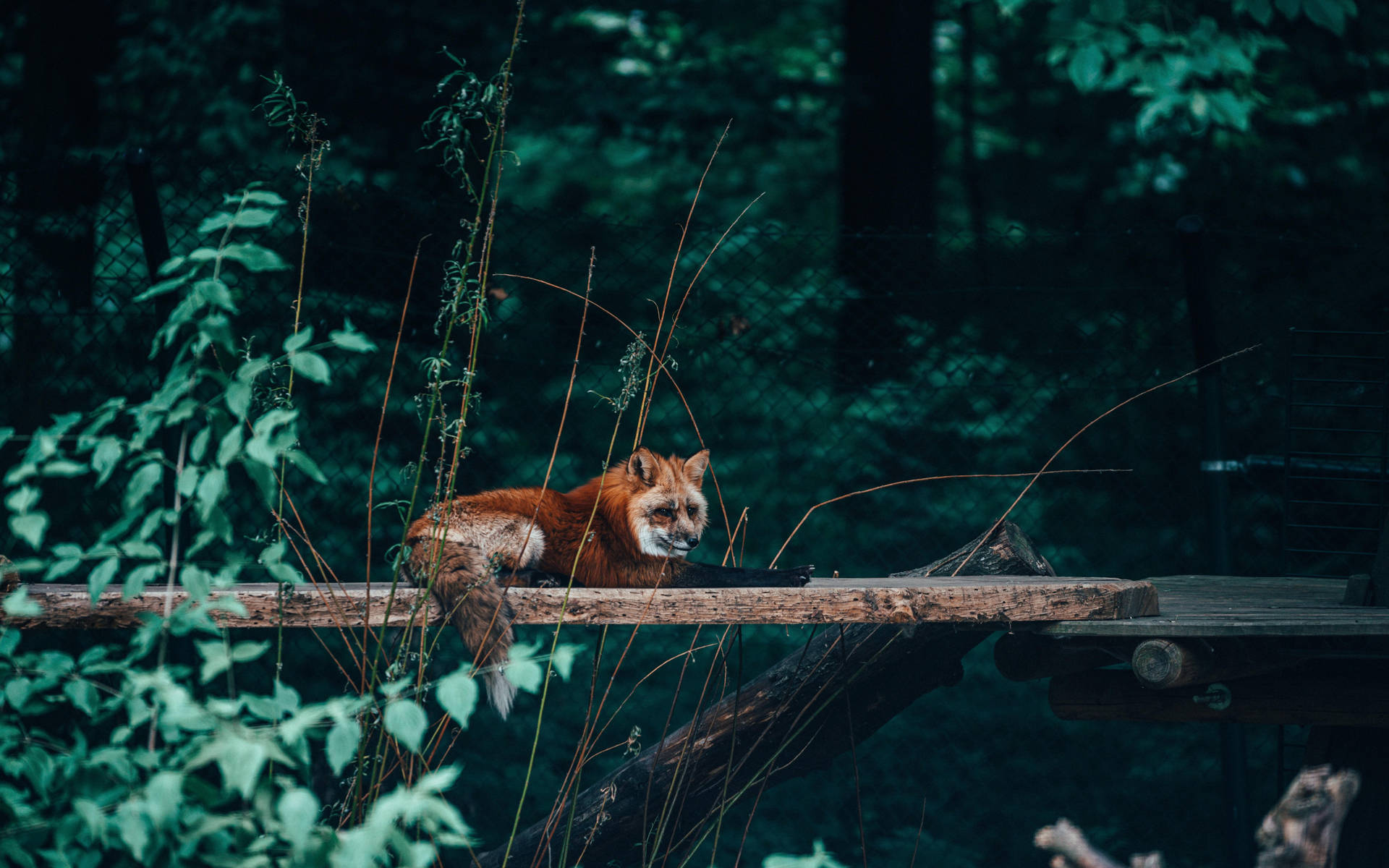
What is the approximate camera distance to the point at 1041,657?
337cm

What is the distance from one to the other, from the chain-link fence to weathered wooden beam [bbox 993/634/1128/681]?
1426 millimetres

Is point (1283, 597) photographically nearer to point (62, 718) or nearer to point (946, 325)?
point (946, 325)

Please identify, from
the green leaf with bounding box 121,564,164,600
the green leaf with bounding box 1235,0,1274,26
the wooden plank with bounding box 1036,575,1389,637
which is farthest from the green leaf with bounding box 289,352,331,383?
the green leaf with bounding box 1235,0,1274,26

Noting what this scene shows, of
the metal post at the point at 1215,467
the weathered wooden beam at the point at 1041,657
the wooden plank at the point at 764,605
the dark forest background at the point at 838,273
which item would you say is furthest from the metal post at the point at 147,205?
the metal post at the point at 1215,467

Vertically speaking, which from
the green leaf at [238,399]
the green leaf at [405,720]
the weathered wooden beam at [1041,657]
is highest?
the green leaf at [238,399]

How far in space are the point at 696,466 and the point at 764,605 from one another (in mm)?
992

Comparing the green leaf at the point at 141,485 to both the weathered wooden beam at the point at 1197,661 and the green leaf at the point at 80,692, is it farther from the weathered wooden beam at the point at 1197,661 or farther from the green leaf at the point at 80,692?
the weathered wooden beam at the point at 1197,661

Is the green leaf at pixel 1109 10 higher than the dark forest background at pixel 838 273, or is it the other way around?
the green leaf at pixel 1109 10

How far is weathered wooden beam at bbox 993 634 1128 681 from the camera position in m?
3.27

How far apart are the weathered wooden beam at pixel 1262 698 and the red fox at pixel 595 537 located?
115cm

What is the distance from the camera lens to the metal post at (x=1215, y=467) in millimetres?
3869

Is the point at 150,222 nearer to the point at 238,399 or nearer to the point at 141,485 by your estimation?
the point at 141,485

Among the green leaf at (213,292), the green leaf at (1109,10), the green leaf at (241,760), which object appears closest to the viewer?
the green leaf at (241,760)

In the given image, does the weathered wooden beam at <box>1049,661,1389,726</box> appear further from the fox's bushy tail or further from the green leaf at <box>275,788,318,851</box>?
the green leaf at <box>275,788,318,851</box>
